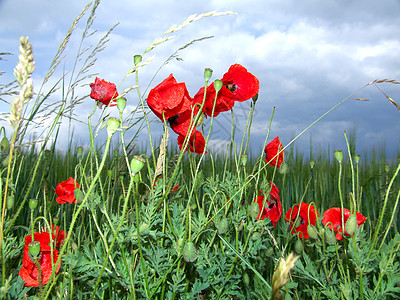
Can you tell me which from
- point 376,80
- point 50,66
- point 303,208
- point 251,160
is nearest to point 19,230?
point 50,66

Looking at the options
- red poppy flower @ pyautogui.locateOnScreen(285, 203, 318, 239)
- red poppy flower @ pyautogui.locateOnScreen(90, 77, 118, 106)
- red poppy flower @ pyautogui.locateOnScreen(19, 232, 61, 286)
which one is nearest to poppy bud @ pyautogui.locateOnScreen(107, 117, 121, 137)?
red poppy flower @ pyautogui.locateOnScreen(19, 232, 61, 286)

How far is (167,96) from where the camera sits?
1.03 m

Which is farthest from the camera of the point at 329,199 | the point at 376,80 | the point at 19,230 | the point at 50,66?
the point at 329,199

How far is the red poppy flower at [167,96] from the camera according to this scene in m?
1.03

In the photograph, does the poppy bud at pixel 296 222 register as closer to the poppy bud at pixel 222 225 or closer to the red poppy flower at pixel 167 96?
the poppy bud at pixel 222 225

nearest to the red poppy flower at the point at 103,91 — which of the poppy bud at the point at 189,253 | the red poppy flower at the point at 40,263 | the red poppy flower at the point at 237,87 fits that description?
the red poppy flower at the point at 237,87

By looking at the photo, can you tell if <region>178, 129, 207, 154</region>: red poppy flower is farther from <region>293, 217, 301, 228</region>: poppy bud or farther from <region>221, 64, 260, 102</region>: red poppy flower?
<region>293, 217, 301, 228</region>: poppy bud

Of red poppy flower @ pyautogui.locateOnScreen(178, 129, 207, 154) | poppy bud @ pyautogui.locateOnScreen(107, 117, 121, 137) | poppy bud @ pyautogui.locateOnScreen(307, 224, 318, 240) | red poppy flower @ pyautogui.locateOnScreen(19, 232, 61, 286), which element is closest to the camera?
poppy bud @ pyautogui.locateOnScreen(107, 117, 121, 137)

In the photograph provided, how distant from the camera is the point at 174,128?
3.71ft

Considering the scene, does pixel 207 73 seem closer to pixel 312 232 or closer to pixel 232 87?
pixel 232 87

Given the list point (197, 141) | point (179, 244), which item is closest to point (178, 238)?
point (179, 244)

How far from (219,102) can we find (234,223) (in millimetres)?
345

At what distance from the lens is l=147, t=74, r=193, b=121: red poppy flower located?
1.03 meters

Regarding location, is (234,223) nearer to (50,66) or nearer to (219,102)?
(219,102)
